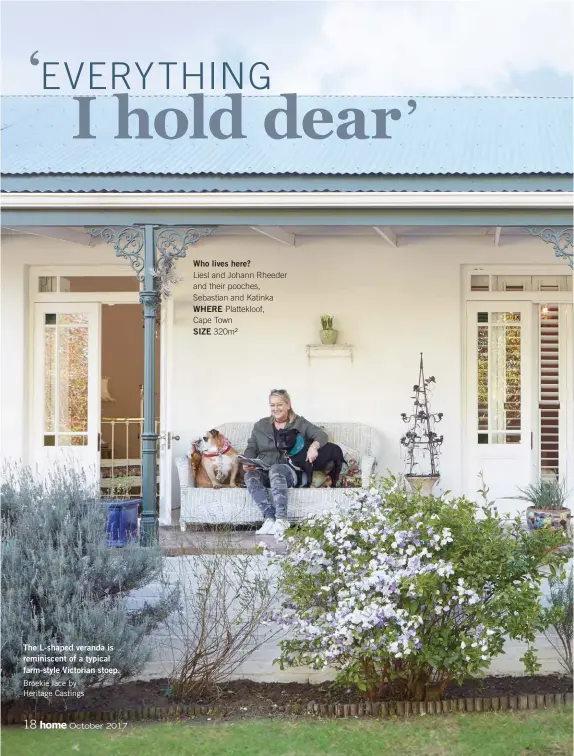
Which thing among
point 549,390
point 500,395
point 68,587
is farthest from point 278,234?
point 68,587

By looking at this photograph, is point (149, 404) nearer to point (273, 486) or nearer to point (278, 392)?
point (273, 486)

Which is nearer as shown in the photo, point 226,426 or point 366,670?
point 366,670

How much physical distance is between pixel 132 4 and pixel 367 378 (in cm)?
599

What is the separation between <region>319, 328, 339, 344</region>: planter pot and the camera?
9234 mm

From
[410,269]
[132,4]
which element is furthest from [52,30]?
[410,269]

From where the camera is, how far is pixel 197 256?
9.48m

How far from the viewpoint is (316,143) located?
10.1 metres

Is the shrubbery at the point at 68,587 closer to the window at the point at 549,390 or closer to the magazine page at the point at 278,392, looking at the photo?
the magazine page at the point at 278,392

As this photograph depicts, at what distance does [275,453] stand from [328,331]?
1.46 meters

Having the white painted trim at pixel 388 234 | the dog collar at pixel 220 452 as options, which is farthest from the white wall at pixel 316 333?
the dog collar at pixel 220 452

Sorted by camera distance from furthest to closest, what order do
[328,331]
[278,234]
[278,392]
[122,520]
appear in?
1. [328,331]
2. [278,234]
3. [278,392]
4. [122,520]

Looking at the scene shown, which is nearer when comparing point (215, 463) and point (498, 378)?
point (215, 463)

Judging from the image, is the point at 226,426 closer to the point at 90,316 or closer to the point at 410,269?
the point at 90,316

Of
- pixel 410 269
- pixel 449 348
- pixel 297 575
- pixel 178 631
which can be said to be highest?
pixel 410 269
